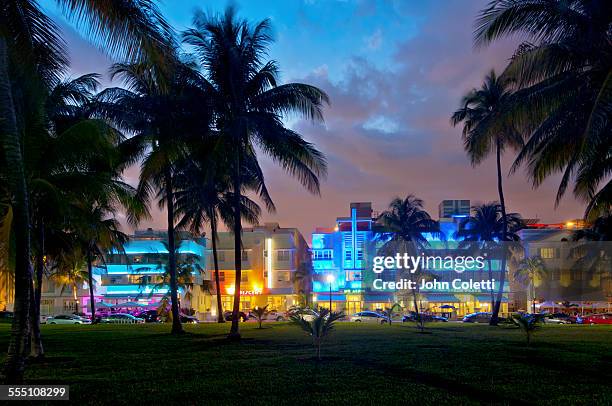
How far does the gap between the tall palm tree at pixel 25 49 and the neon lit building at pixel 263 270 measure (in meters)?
62.7

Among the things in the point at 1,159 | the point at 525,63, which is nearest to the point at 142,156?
the point at 1,159

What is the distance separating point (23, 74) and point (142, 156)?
666 inches

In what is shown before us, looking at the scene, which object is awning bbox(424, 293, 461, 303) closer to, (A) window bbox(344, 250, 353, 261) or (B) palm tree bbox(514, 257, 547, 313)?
(B) palm tree bbox(514, 257, 547, 313)

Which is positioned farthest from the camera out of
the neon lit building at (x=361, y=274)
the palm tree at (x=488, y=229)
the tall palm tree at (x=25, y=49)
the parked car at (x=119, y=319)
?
the neon lit building at (x=361, y=274)

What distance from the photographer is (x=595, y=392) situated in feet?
32.6

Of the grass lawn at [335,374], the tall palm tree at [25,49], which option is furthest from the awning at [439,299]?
the tall palm tree at [25,49]

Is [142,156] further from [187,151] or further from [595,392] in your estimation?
[595,392]

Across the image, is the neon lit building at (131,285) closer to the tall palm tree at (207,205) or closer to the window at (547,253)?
the tall palm tree at (207,205)

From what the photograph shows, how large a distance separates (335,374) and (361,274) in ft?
210

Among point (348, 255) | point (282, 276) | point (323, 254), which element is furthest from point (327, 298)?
point (282, 276)

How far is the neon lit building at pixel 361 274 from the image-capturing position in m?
73.3

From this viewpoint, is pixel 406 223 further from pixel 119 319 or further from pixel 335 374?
pixel 335 374

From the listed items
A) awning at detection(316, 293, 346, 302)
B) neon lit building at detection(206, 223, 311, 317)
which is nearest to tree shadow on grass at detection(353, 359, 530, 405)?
neon lit building at detection(206, 223, 311, 317)

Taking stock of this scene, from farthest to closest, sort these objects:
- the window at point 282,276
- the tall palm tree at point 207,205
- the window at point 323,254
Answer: the window at point 323,254, the window at point 282,276, the tall palm tree at point 207,205
